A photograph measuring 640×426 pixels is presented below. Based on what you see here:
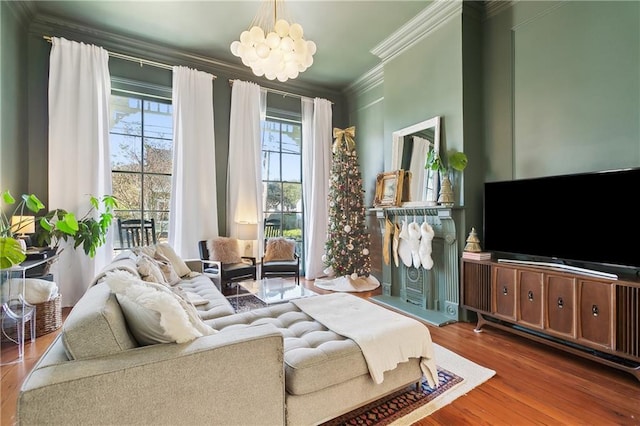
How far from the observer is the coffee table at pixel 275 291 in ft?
11.0

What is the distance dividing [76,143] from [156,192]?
3.83ft

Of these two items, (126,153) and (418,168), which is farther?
(126,153)

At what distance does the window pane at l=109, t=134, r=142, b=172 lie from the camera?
14.8 feet

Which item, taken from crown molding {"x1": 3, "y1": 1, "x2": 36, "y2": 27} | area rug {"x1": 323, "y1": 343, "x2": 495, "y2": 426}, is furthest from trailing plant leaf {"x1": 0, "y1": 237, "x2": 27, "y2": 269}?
crown molding {"x1": 3, "y1": 1, "x2": 36, "y2": 27}

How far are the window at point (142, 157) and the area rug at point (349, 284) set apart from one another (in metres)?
2.73

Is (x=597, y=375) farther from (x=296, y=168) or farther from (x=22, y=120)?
(x=22, y=120)

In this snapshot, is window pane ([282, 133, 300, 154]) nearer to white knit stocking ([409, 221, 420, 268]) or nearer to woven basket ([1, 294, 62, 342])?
white knit stocking ([409, 221, 420, 268])

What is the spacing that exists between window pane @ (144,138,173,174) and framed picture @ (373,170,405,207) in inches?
132

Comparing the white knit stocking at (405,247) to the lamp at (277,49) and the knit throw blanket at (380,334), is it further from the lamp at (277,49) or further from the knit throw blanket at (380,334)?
the lamp at (277,49)

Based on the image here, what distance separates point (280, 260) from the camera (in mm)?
4922

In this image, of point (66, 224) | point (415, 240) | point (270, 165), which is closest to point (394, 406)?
point (415, 240)

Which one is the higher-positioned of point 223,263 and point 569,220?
point 569,220

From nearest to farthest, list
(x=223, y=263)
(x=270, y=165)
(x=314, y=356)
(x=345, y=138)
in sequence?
(x=314, y=356)
(x=223, y=263)
(x=345, y=138)
(x=270, y=165)

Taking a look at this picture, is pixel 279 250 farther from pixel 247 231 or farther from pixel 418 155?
pixel 418 155
